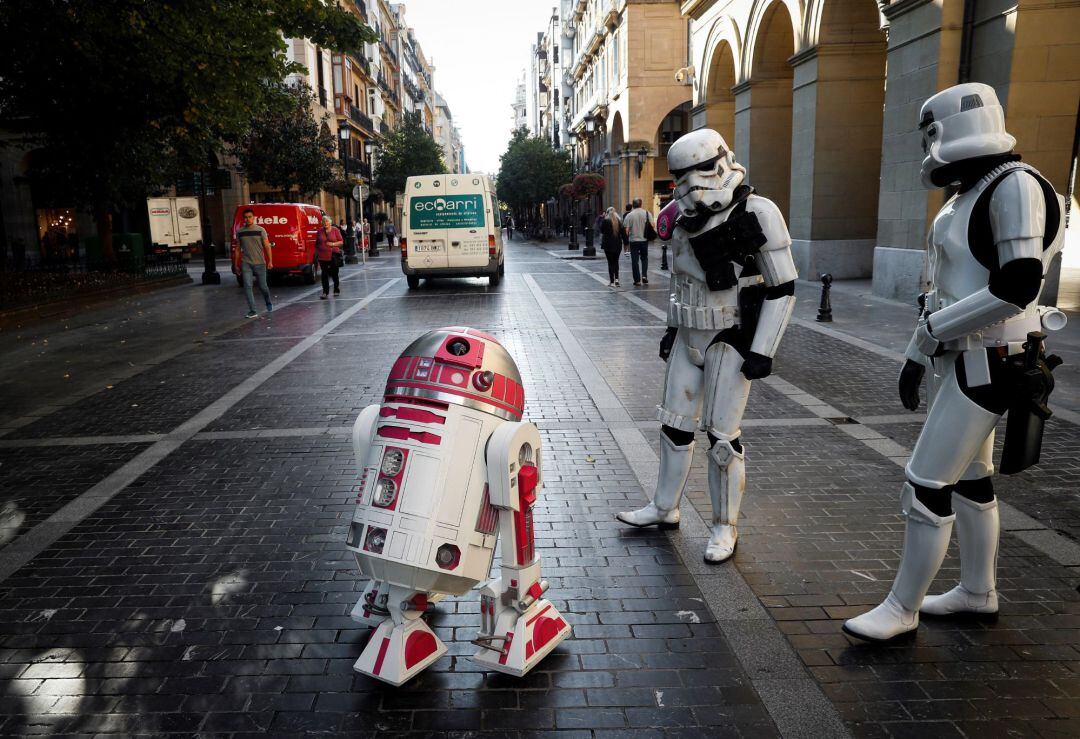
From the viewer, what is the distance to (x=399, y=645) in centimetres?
298

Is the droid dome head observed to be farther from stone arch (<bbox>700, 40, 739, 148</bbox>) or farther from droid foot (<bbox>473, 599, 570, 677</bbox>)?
stone arch (<bbox>700, 40, 739, 148</bbox>)

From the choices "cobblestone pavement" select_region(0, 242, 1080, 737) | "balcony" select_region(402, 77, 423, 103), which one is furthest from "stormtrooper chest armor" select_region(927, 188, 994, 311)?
"balcony" select_region(402, 77, 423, 103)

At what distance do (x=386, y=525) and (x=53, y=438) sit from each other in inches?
209

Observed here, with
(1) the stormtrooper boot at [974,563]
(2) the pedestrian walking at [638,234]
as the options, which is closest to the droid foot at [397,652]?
(1) the stormtrooper boot at [974,563]

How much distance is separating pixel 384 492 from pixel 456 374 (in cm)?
51

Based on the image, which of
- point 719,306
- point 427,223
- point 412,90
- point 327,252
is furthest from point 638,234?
point 412,90

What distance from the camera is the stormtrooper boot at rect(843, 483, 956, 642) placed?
312 cm

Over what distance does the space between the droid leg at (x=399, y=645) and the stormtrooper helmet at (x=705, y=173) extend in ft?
7.28

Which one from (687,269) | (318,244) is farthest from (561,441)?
(318,244)

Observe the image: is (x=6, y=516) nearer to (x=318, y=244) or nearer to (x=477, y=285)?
(x=318, y=244)

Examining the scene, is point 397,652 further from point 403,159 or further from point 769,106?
point 403,159

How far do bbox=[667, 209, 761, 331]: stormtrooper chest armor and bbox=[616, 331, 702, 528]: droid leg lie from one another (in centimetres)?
18

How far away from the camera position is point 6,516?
16.1 feet

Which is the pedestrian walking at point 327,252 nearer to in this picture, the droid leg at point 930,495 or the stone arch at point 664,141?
the droid leg at point 930,495
